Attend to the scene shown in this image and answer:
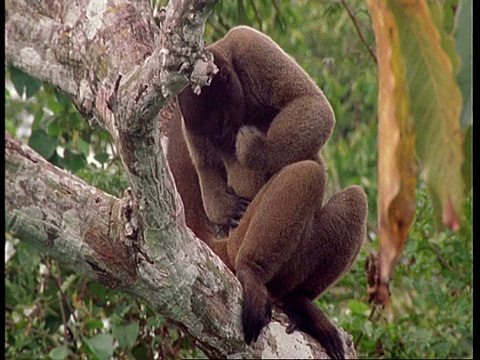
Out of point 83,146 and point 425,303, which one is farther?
point 425,303

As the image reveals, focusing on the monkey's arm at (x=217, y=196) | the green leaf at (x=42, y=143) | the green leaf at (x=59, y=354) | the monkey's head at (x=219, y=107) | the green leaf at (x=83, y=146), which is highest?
the monkey's head at (x=219, y=107)

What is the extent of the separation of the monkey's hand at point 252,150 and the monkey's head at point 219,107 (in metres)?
0.05

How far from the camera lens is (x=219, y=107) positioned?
3492 millimetres

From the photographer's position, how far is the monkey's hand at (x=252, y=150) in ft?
11.7

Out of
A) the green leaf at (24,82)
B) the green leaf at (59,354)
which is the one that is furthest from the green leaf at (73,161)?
the green leaf at (59,354)

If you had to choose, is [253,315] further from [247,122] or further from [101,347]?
[247,122]

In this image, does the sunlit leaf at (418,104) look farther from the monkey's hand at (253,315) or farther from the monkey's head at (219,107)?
the monkey's head at (219,107)

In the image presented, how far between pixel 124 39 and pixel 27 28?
54 cm

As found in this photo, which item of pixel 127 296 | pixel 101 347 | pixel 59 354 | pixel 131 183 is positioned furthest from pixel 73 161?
pixel 131 183

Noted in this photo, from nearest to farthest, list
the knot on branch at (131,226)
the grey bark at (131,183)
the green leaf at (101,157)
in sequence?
1. the grey bark at (131,183)
2. the knot on branch at (131,226)
3. the green leaf at (101,157)

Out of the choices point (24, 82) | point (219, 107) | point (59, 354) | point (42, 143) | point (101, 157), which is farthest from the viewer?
point (101, 157)

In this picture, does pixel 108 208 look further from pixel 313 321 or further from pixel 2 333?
pixel 313 321

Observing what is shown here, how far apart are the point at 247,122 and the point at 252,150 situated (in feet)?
0.74
